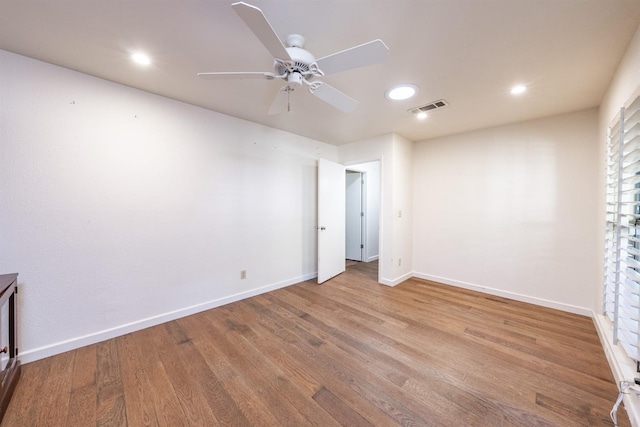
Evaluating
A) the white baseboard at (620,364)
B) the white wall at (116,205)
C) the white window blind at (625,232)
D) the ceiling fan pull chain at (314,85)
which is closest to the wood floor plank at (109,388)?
the white wall at (116,205)

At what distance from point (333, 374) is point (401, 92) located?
2.57 metres

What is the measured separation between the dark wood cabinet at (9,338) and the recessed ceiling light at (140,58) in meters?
1.81

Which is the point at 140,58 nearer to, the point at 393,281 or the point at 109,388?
the point at 109,388

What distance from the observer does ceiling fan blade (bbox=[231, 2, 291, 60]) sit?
968 millimetres

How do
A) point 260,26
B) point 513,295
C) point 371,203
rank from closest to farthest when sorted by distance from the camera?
point 260,26 → point 513,295 → point 371,203

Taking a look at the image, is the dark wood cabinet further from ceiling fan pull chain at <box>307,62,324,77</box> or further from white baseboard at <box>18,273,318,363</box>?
ceiling fan pull chain at <box>307,62,324,77</box>

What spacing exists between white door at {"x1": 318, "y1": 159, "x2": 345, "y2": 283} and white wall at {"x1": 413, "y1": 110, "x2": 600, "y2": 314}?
1362 mm

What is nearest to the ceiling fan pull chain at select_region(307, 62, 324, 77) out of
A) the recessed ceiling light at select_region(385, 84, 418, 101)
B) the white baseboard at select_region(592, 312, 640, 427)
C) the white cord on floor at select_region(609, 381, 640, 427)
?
the recessed ceiling light at select_region(385, 84, 418, 101)

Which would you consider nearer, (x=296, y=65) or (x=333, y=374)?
(x=296, y=65)

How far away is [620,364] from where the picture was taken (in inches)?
64.0

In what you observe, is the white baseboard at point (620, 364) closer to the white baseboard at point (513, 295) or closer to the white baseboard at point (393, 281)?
the white baseboard at point (513, 295)

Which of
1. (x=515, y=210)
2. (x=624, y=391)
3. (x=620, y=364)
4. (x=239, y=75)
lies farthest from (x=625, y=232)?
(x=239, y=75)

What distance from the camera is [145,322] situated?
236cm

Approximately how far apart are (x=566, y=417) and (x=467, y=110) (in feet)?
9.03
